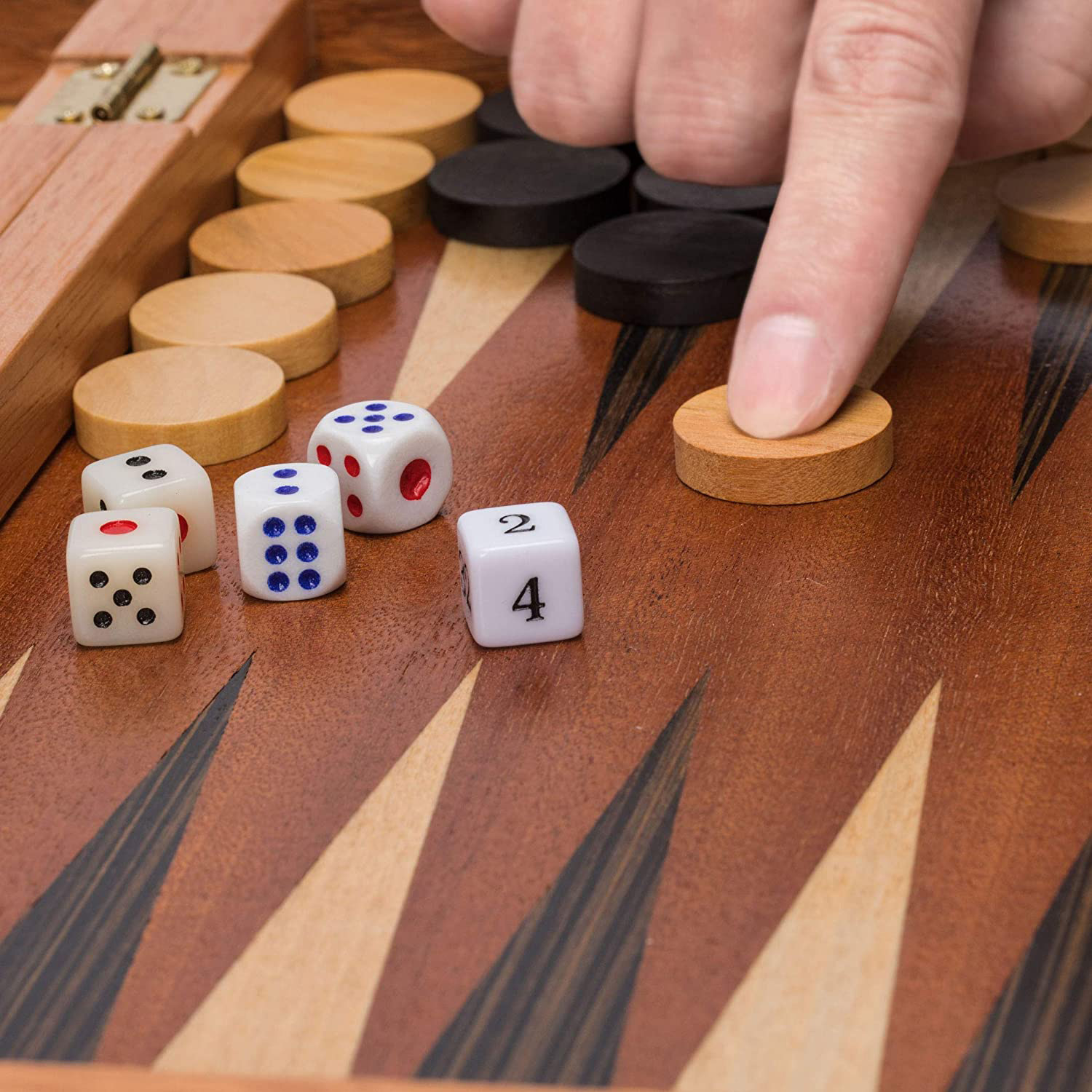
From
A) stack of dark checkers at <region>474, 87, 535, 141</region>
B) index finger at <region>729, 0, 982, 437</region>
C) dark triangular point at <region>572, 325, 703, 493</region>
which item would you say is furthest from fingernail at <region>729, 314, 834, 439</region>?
stack of dark checkers at <region>474, 87, 535, 141</region>

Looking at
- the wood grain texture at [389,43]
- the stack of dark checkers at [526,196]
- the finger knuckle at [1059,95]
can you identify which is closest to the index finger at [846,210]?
the finger knuckle at [1059,95]

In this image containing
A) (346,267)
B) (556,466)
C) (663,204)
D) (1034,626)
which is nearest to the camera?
(1034,626)

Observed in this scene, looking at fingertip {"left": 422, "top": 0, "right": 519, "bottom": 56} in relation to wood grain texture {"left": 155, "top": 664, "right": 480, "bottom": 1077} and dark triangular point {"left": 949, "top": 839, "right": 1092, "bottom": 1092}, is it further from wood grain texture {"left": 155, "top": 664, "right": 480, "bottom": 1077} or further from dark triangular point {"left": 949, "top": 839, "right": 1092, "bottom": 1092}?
dark triangular point {"left": 949, "top": 839, "right": 1092, "bottom": 1092}

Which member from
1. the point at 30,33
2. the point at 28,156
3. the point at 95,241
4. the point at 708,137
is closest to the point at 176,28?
the point at 30,33

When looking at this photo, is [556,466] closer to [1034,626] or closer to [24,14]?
[1034,626]

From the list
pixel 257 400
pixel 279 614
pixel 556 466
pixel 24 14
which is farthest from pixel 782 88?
pixel 24 14

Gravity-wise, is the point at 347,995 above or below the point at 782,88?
below

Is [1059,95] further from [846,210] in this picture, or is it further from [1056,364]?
[846,210]

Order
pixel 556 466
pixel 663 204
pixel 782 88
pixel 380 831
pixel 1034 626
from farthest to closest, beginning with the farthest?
pixel 663 204, pixel 782 88, pixel 556 466, pixel 1034 626, pixel 380 831
